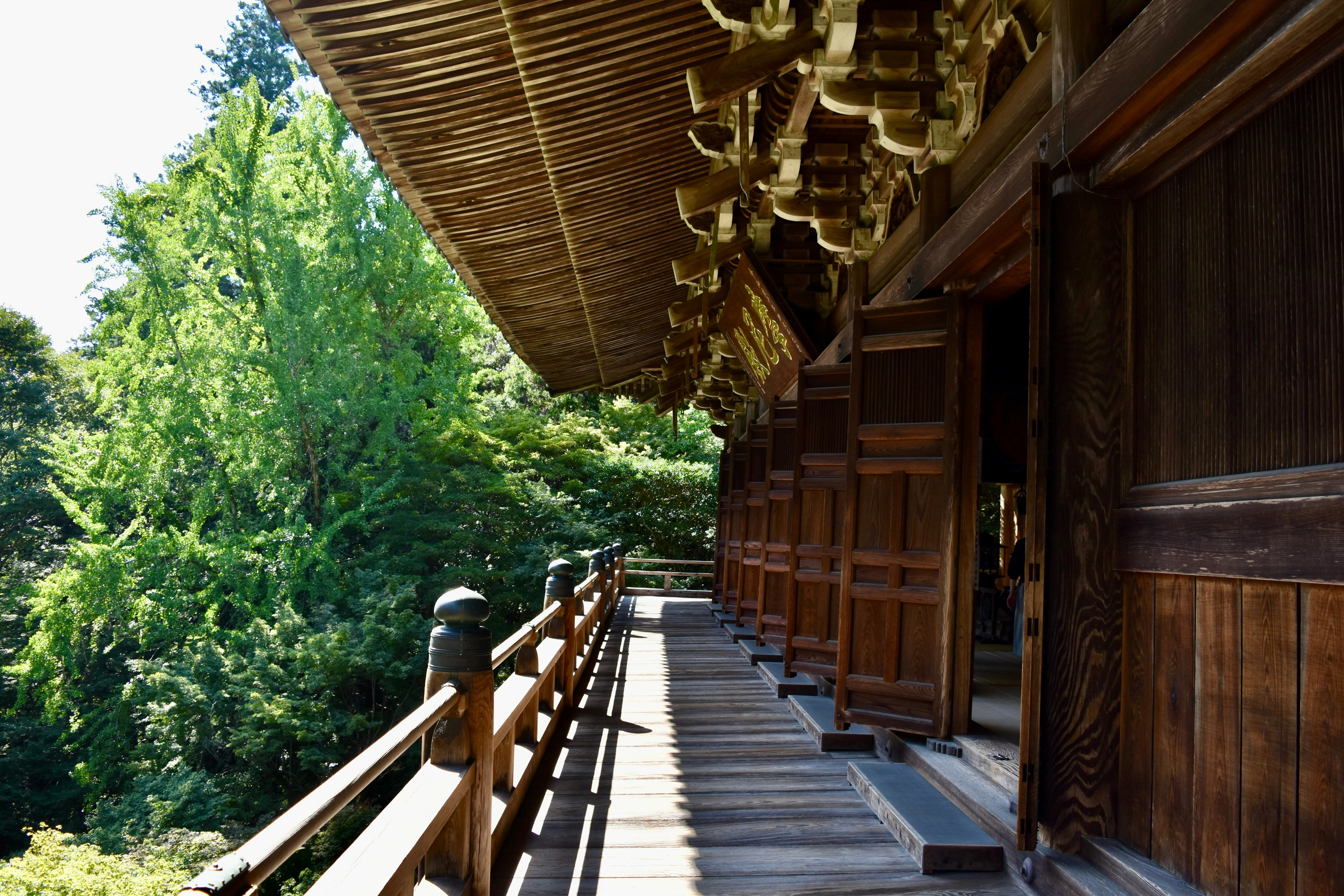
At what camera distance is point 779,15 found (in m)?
3.19

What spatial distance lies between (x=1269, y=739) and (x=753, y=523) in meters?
7.17

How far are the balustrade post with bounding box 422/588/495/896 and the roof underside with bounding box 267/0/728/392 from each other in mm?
1959

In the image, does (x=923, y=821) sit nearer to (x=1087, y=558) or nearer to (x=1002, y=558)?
(x=1087, y=558)

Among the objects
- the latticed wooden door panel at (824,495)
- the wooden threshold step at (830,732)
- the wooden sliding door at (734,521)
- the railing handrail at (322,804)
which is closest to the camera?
the railing handrail at (322,804)

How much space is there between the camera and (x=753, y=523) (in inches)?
354

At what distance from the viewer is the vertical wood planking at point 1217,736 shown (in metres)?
1.94

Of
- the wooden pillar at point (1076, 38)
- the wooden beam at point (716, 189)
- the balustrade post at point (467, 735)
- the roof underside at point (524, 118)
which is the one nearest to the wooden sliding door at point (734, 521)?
the roof underside at point (524, 118)

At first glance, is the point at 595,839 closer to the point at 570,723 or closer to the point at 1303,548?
the point at 570,723

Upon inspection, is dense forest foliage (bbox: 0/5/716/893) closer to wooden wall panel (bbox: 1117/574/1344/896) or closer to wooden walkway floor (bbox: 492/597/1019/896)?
wooden walkway floor (bbox: 492/597/1019/896)

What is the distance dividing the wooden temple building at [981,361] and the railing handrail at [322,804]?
0.39 feet

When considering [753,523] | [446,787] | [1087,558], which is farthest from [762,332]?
[446,787]

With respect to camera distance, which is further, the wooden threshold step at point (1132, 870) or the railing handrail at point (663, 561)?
the railing handrail at point (663, 561)

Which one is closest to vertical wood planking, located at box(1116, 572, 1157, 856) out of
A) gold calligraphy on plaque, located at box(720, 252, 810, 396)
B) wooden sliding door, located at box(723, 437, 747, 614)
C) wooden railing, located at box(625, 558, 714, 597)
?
gold calligraphy on plaque, located at box(720, 252, 810, 396)

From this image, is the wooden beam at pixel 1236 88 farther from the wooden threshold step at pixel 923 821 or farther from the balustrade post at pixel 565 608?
the balustrade post at pixel 565 608
